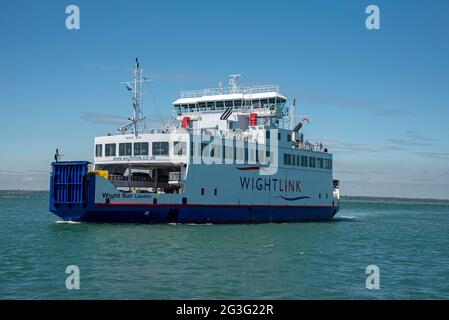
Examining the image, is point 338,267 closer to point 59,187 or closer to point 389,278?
point 389,278

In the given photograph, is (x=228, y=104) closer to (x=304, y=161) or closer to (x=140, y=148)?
(x=304, y=161)

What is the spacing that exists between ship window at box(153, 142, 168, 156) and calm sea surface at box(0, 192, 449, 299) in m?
4.97

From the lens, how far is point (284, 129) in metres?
41.5

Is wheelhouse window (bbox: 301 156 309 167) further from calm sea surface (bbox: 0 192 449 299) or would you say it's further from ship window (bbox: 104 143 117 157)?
ship window (bbox: 104 143 117 157)

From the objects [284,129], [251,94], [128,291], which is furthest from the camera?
[251,94]

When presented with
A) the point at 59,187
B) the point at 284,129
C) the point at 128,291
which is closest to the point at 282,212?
the point at 284,129

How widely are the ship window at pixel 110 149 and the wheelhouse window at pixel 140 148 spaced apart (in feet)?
5.85

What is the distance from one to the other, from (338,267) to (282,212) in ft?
68.5

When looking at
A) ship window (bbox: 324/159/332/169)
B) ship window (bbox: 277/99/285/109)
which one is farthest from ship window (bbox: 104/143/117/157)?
ship window (bbox: 324/159/332/169)

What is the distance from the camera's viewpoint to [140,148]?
116 ft

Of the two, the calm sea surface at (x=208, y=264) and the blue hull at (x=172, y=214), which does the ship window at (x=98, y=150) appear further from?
the calm sea surface at (x=208, y=264)

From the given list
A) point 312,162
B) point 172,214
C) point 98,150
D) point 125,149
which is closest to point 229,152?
point 172,214

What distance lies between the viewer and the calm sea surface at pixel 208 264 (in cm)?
1575

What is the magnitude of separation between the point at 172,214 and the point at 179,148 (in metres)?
4.26
